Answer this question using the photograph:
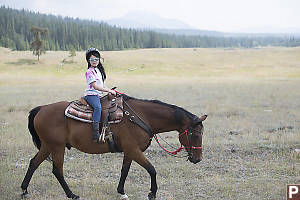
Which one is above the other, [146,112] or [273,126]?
[146,112]

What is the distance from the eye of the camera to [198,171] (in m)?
7.29

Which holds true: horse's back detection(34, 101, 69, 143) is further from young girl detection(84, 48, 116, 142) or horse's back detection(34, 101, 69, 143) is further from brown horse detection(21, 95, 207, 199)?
young girl detection(84, 48, 116, 142)

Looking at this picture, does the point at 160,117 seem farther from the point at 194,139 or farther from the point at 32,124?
the point at 32,124

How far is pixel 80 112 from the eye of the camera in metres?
5.84

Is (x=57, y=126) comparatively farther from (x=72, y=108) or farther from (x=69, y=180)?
(x=69, y=180)

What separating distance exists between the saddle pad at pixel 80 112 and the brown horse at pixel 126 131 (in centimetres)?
11

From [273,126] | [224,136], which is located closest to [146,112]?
[224,136]

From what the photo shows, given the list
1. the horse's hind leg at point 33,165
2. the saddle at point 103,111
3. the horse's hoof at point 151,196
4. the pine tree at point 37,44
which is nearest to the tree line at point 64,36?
the pine tree at point 37,44

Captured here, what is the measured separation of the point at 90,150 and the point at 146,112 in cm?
129

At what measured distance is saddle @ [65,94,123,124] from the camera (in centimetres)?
579

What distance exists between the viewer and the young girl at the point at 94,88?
18.8 ft

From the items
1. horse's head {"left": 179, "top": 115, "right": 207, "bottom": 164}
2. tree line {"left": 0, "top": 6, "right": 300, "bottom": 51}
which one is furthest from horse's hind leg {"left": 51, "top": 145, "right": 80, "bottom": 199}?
tree line {"left": 0, "top": 6, "right": 300, "bottom": 51}

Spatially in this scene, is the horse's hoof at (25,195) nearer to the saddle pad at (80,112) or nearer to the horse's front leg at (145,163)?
the saddle pad at (80,112)

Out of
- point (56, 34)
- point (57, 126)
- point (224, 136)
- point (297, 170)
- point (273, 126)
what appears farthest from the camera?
point (56, 34)
